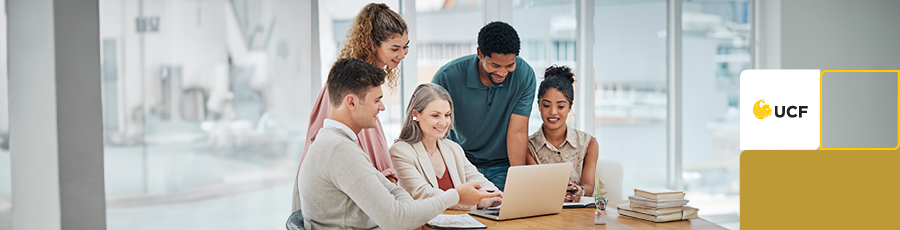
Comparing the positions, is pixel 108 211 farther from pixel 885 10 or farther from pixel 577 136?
pixel 885 10

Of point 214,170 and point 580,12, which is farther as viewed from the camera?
point 580,12

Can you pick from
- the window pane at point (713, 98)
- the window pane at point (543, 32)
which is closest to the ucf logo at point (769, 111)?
the window pane at point (713, 98)

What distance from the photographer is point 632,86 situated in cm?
465

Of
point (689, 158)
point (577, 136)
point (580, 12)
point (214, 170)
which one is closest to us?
point (577, 136)

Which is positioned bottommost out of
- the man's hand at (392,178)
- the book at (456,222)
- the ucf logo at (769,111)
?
the book at (456,222)

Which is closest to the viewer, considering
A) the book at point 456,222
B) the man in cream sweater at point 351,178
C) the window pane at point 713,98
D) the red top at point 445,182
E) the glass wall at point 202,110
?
the man in cream sweater at point 351,178

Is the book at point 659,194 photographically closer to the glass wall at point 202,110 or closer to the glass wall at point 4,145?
the glass wall at point 202,110

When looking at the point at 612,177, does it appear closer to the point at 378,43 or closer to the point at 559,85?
the point at 559,85

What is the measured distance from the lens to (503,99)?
266cm

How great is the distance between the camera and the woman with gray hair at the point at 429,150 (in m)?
2.19

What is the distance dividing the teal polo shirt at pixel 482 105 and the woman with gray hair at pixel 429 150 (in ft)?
0.99

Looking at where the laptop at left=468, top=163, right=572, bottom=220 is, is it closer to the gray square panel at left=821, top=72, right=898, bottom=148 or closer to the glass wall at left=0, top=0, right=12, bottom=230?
the glass wall at left=0, top=0, right=12, bottom=230

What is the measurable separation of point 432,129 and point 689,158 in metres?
3.42

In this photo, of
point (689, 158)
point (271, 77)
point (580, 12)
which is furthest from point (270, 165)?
point (689, 158)
